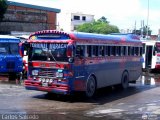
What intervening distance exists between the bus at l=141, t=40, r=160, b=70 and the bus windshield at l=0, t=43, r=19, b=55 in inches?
516

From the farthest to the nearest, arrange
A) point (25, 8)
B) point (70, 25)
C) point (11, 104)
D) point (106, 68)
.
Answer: point (70, 25)
point (25, 8)
point (106, 68)
point (11, 104)

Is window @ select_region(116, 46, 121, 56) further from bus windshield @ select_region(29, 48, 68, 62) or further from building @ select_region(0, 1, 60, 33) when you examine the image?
building @ select_region(0, 1, 60, 33)

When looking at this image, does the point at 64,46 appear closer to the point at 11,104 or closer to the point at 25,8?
the point at 11,104

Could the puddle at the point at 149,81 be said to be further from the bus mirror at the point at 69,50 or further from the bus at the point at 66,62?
the bus mirror at the point at 69,50

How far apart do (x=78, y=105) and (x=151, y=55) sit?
1973cm

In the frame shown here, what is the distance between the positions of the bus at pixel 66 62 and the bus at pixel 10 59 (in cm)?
716

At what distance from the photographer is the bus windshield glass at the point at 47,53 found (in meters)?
13.8

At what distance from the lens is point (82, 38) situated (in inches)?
563

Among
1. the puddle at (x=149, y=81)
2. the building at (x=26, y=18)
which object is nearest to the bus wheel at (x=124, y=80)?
the puddle at (x=149, y=81)

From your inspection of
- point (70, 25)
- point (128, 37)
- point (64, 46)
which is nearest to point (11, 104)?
point (64, 46)

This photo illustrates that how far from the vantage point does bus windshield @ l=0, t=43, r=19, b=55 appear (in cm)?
2169

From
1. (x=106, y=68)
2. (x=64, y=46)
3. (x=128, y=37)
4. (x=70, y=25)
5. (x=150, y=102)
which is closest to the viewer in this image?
(x=64, y=46)

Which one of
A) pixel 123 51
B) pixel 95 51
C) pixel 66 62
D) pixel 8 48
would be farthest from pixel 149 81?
pixel 66 62

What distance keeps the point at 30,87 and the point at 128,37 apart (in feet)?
22.0
